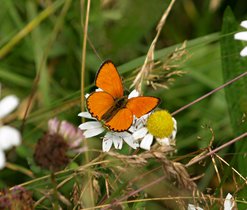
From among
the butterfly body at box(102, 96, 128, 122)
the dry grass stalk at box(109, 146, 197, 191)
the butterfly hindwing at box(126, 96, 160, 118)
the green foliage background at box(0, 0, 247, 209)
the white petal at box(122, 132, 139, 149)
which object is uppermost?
the green foliage background at box(0, 0, 247, 209)

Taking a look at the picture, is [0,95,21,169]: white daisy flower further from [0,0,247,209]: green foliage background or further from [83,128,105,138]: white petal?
[0,0,247,209]: green foliage background

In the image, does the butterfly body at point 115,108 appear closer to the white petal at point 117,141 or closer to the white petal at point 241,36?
the white petal at point 117,141

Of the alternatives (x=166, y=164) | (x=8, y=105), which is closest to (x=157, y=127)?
(x=166, y=164)

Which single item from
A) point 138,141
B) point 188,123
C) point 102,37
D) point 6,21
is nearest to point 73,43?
point 102,37

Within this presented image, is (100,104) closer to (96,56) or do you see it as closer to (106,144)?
(106,144)

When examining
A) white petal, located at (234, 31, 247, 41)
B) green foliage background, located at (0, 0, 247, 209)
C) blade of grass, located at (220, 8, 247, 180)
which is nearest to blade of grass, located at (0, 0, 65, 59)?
green foliage background, located at (0, 0, 247, 209)
